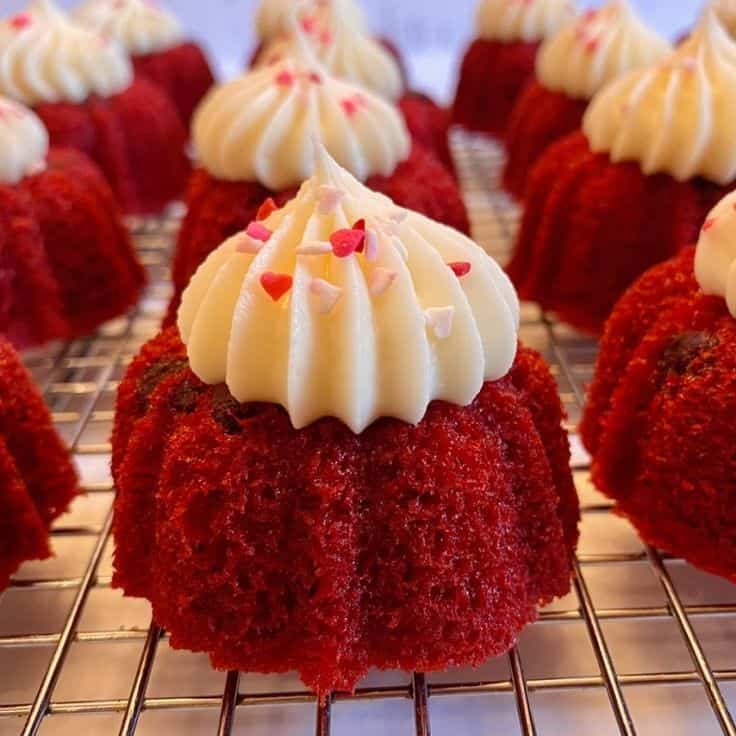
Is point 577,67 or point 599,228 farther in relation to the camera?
point 577,67

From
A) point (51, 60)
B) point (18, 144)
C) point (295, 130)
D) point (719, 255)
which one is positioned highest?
point (719, 255)

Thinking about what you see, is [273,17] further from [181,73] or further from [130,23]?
[130,23]

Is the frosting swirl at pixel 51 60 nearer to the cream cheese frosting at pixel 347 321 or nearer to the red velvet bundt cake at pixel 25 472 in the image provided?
the red velvet bundt cake at pixel 25 472

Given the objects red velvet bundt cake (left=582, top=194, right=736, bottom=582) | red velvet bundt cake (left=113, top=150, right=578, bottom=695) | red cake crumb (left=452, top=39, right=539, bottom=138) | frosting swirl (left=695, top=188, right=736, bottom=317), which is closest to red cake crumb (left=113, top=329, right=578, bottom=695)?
red velvet bundt cake (left=113, top=150, right=578, bottom=695)

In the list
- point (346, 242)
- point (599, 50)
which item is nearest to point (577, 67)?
point (599, 50)

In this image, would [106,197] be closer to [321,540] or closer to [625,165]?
[625,165]

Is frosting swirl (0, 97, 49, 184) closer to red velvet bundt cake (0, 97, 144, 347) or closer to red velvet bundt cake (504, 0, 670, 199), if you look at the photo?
red velvet bundt cake (0, 97, 144, 347)
